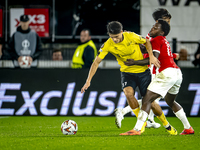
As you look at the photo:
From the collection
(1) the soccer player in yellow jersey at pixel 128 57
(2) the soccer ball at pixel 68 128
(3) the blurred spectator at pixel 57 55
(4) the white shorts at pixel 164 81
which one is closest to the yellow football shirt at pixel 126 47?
(1) the soccer player in yellow jersey at pixel 128 57

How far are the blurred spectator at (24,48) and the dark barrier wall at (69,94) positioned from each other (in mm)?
291

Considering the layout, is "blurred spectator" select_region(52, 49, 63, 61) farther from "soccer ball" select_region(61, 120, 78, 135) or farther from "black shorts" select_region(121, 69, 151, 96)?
"soccer ball" select_region(61, 120, 78, 135)

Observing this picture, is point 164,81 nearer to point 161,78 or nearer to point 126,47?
point 161,78

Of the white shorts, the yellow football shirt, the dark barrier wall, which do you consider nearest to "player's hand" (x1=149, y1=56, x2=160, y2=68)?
the white shorts

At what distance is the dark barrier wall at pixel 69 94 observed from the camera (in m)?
10.8

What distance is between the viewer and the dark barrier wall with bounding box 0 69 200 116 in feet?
35.3

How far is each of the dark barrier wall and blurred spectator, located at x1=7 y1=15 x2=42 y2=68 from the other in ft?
0.96

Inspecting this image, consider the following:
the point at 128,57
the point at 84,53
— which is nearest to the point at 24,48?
the point at 84,53

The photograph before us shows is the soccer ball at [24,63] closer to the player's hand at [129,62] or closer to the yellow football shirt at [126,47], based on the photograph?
the yellow football shirt at [126,47]

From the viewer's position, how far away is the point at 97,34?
625 inches

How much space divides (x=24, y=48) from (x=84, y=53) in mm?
1688

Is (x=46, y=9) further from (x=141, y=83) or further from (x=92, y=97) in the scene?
(x=141, y=83)

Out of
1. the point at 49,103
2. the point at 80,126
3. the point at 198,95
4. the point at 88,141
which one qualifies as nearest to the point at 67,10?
the point at 49,103

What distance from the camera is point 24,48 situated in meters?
11.0
